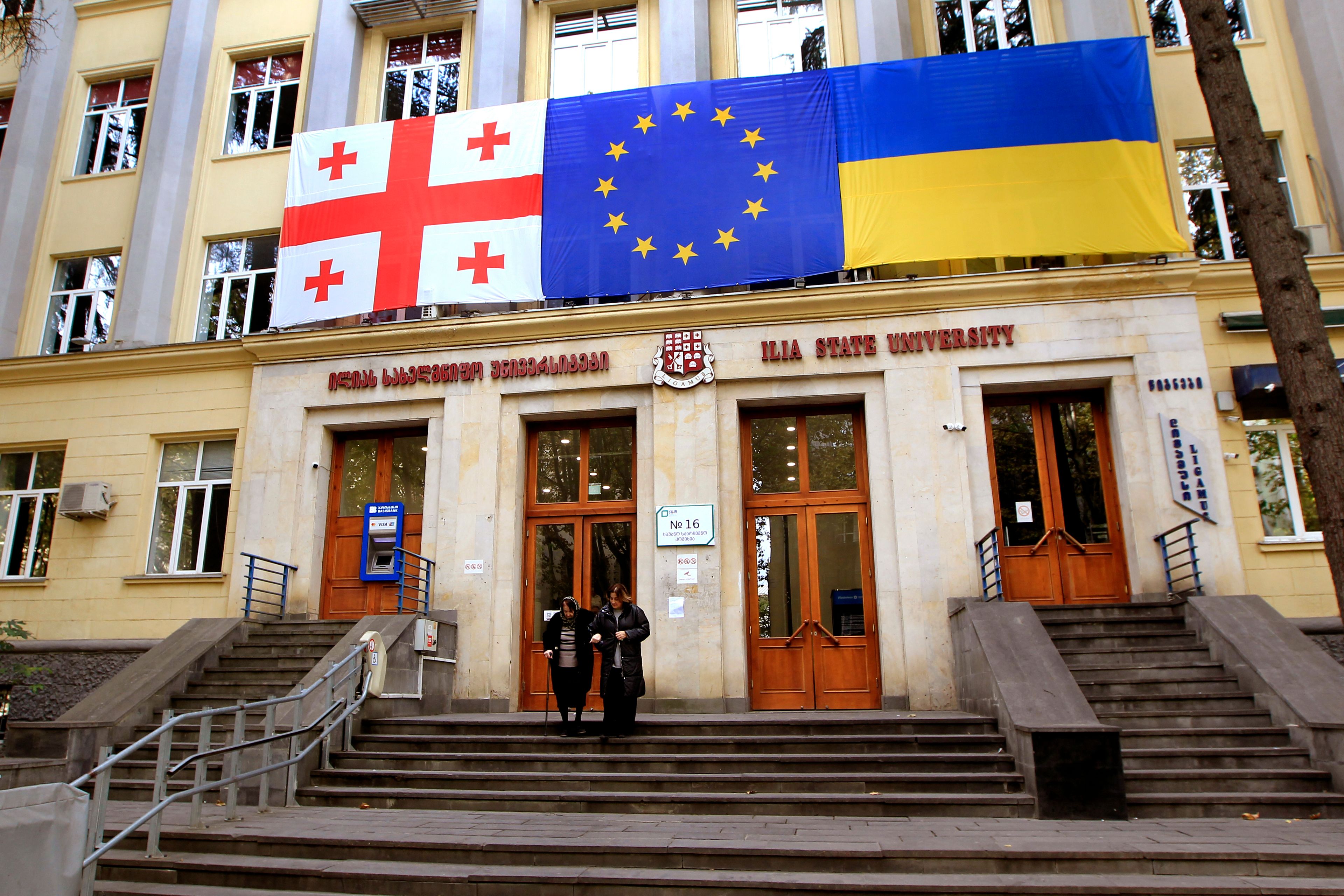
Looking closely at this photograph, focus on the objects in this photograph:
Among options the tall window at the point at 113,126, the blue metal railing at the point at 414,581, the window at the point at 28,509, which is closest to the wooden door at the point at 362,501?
the blue metal railing at the point at 414,581

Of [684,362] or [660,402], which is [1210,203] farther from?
[660,402]

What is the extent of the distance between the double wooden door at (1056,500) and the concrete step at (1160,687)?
254 cm

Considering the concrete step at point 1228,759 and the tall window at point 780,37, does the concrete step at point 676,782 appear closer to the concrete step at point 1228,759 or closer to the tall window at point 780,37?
the concrete step at point 1228,759

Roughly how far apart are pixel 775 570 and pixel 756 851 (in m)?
6.84

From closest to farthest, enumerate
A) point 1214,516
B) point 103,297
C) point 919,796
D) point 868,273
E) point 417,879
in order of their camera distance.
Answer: point 417,879, point 919,796, point 1214,516, point 868,273, point 103,297

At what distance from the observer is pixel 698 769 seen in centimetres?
894

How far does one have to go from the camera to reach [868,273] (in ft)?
45.1

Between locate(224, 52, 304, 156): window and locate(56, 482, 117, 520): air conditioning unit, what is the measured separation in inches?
265

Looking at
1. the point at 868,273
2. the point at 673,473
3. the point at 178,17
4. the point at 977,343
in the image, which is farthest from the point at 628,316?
the point at 178,17

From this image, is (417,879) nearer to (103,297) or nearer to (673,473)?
(673,473)

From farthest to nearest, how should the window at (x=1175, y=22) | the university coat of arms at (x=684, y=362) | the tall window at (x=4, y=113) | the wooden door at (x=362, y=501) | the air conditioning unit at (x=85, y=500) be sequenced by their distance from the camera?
the tall window at (x=4, y=113) < the air conditioning unit at (x=85, y=500) < the window at (x=1175, y=22) < the wooden door at (x=362, y=501) < the university coat of arms at (x=684, y=362)

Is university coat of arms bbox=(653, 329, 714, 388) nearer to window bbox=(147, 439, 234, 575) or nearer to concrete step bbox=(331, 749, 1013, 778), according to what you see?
concrete step bbox=(331, 749, 1013, 778)

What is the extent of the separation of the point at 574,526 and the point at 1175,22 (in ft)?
41.7

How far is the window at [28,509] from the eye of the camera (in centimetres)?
1529
